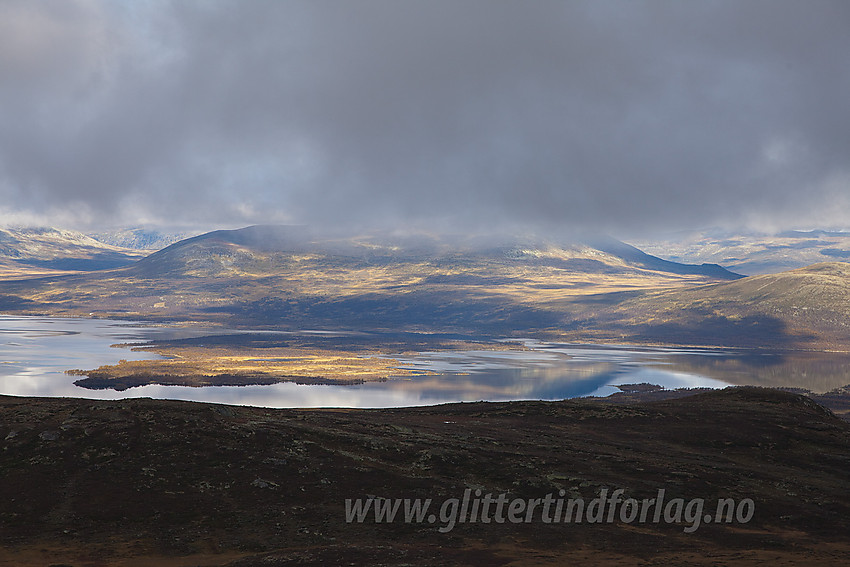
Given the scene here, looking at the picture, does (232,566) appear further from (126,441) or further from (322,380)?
(322,380)

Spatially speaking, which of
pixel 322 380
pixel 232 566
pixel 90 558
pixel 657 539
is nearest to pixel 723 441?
pixel 657 539

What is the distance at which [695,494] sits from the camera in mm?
48969

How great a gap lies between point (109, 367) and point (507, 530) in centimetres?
18289

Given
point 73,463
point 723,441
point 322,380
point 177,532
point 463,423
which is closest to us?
point 177,532

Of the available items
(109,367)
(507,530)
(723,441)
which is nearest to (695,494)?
(507,530)

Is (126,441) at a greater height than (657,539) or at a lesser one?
greater

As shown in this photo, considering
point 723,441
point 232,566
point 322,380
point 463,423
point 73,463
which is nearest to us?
point 232,566

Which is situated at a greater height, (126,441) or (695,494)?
(126,441)

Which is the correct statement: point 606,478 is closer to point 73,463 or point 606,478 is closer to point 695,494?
point 695,494

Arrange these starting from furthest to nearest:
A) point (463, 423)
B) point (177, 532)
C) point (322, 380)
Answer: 1. point (322, 380)
2. point (463, 423)
3. point (177, 532)

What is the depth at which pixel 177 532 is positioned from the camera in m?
39.2

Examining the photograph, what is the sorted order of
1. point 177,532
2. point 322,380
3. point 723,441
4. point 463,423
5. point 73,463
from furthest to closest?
point 322,380 → point 463,423 → point 723,441 → point 73,463 → point 177,532

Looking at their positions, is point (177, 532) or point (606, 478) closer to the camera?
point (177, 532)

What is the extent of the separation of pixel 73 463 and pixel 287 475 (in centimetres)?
1462
